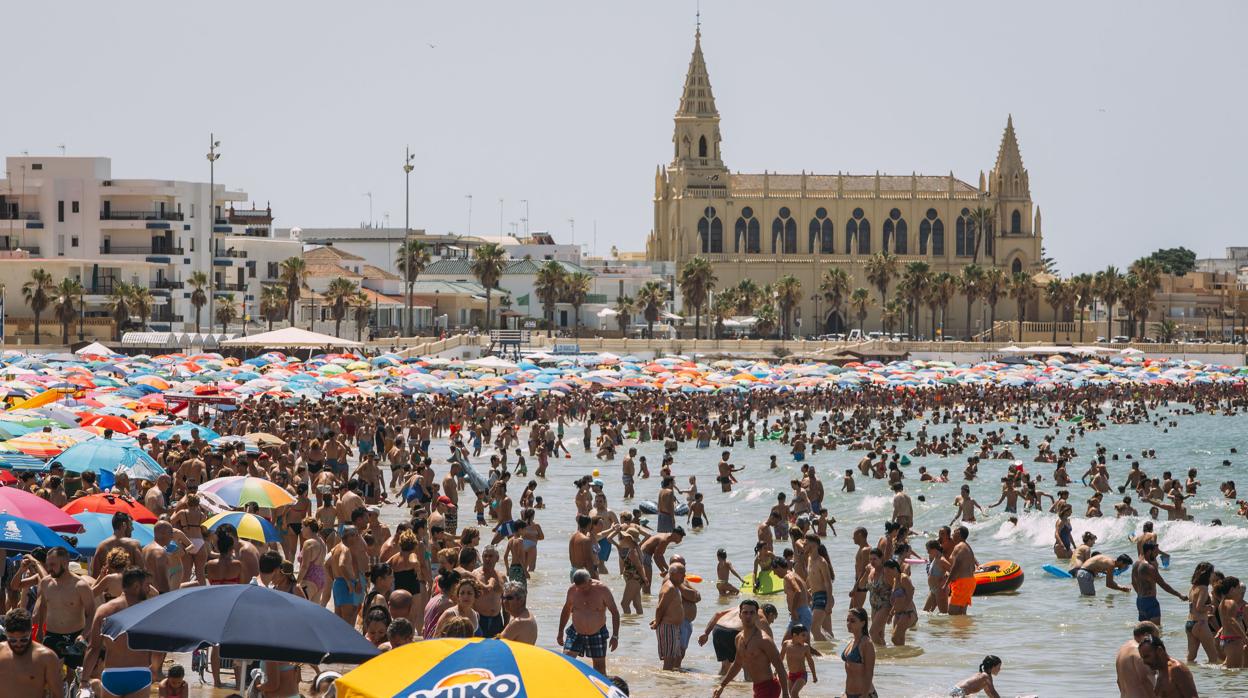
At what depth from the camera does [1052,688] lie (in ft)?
45.7

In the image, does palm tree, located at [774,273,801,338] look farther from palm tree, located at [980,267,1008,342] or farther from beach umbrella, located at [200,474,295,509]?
beach umbrella, located at [200,474,295,509]

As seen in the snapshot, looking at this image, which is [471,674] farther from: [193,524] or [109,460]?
[109,460]

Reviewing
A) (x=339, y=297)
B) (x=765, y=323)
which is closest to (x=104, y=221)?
(x=339, y=297)

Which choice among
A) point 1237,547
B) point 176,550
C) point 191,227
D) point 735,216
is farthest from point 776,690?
point 735,216

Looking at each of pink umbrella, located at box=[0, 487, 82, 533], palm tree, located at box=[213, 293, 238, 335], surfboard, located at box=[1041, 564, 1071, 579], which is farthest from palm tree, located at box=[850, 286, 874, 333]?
pink umbrella, located at box=[0, 487, 82, 533]

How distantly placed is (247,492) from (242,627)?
8042mm

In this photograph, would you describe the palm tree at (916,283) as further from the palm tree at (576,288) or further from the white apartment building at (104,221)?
the white apartment building at (104,221)

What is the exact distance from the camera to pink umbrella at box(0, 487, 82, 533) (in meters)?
12.7

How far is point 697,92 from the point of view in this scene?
11838 centimetres

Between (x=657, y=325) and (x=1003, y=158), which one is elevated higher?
(x=1003, y=158)

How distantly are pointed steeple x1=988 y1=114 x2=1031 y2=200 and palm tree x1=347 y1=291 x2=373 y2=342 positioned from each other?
51989 millimetres

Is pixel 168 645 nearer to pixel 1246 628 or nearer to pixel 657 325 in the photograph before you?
pixel 1246 628

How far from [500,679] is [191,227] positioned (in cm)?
7313

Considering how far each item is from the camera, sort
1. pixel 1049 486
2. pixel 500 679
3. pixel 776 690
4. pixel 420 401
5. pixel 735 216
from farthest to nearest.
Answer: pixel 735 216, pixel 420 401, pixel 1049 486, pixel 776 690, pixel 500 679
